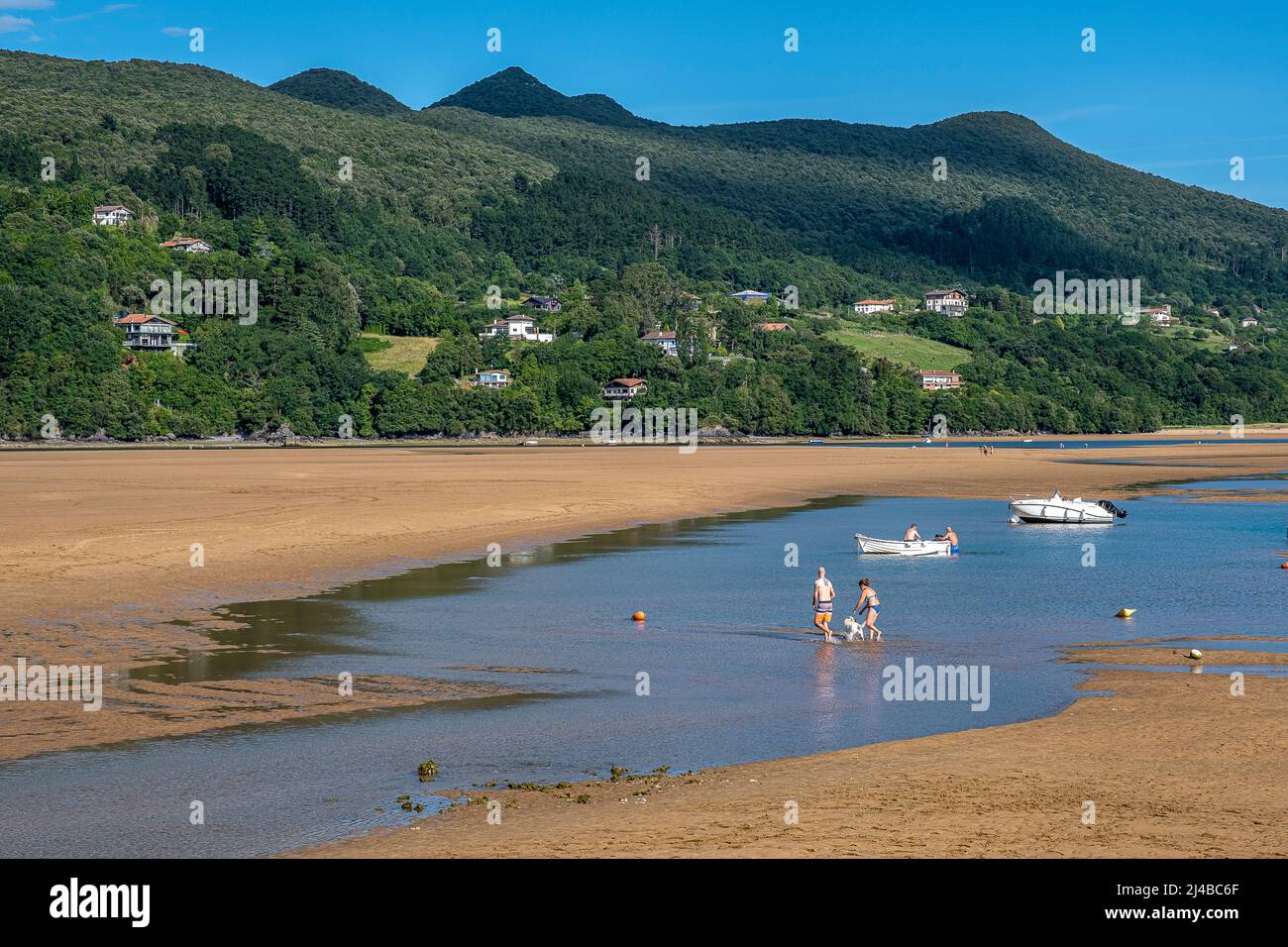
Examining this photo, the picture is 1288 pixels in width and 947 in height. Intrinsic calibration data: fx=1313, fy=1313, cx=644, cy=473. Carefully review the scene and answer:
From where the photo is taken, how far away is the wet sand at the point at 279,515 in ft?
77.9

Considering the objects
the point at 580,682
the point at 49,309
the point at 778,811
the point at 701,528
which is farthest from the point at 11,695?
the point at 49,309

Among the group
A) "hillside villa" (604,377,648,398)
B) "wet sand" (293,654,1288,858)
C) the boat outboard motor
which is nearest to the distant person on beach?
"wet sand" (293,654,1288,858)

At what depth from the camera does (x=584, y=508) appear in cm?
5619

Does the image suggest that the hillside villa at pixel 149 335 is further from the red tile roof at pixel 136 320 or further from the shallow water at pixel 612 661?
the shallow water at pixel 612 661

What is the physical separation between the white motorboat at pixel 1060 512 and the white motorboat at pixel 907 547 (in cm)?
1221

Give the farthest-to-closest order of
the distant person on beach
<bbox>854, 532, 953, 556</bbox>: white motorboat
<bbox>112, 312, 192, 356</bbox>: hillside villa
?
1. <bbox>112, 312, 192, 356</bbox>: hillside villa
2. <bbox>854, 532, 953, 556</bbox>: white motorboat
3. the distant person on beach

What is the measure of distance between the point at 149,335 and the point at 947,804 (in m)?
177

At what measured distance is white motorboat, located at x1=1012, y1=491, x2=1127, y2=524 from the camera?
2029 inches

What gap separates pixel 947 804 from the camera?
1372cm

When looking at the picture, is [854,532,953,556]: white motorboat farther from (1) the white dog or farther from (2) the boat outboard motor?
(1) the white dog

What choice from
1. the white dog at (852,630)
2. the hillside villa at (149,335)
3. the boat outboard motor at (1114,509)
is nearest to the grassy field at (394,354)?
the hillside villa at (149,335)

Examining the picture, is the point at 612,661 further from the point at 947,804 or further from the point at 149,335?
the point at 149,335

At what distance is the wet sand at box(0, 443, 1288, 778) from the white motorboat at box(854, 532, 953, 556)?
11375mm

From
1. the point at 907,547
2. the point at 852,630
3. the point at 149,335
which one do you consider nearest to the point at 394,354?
the point at 149,335
